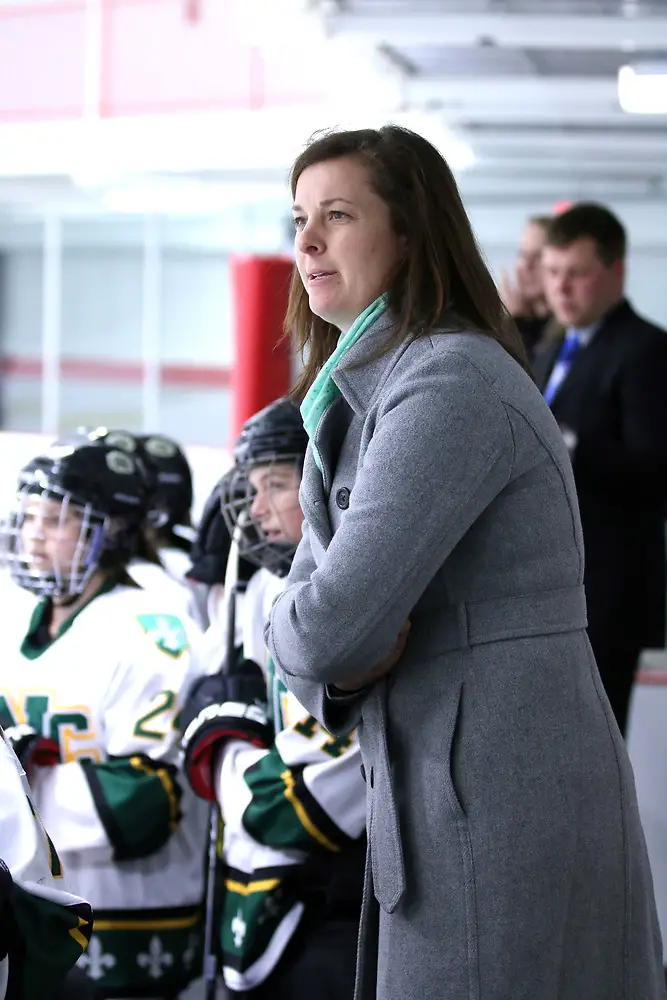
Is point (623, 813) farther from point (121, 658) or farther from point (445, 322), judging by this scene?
point (121, 658)

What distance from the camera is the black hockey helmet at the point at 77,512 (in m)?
2.49

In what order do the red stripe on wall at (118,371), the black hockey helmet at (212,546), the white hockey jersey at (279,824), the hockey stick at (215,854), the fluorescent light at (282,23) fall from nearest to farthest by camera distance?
the white hockey jersey at (279,824) → the hockey stick at (215,854) → the black hockey helmet at (212,546) → the fluorescent light at (282,23) → the red stripe on wall at (118,371)

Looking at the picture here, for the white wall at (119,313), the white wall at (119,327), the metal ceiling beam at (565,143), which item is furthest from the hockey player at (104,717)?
the white wall at (119,327)

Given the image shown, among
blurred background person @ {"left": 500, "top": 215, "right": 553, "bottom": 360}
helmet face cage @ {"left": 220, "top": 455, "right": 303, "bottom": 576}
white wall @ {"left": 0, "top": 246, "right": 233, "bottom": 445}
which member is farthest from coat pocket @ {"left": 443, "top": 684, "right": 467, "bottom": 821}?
white wall @ {"left": 0, "top": 246, "right": 233, "bottom": 445}

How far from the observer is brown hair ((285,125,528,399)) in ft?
4.55

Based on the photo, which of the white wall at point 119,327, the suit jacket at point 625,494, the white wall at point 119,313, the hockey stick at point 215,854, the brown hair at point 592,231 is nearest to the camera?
the hockey stick at point 215,854

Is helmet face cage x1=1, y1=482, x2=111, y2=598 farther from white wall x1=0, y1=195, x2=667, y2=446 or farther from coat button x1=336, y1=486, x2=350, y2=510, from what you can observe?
white wall x1=0, y1=195, x2=667, y2=446

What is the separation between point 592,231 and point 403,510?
1.91 meters

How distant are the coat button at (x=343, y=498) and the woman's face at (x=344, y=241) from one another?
0.19m

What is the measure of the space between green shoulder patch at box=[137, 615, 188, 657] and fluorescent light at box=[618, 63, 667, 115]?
2.48 meters

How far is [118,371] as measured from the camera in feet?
62.8

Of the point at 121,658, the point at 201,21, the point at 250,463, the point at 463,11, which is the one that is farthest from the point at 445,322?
the point at 201,21

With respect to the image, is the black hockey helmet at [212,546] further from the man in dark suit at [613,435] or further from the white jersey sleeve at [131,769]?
the man in dark suit at [613,435]

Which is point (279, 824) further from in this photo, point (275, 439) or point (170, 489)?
point (170, 489)
